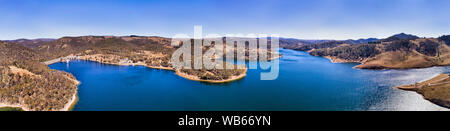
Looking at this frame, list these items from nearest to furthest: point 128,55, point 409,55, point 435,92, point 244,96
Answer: point 435,92 < point 244,96 < point 409,55 < point 128,55

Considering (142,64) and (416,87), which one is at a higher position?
(142,64)

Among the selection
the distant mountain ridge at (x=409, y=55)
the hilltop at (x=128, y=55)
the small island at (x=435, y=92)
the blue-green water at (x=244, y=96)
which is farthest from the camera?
the distant mountain ridge at (x=409, y=55)

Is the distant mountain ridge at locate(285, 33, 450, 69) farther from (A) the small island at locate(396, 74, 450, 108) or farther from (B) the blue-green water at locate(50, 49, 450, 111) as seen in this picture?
(B) the blue-green water at locate(50, 49, 450, 111)

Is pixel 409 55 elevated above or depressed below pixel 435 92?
above

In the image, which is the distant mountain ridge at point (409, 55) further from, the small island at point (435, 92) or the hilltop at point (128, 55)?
the hilltop at point (128, 55)

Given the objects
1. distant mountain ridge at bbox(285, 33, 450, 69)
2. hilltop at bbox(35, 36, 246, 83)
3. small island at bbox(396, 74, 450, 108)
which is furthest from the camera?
distant mountain ridge at bbox(285, 33, 450, 69)

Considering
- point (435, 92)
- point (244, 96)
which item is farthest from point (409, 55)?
point (244, 96)

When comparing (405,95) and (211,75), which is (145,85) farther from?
(405,95)

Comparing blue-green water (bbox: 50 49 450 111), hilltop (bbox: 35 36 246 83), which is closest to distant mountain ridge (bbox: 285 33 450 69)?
blue-green water (bbox: 50 49 450 111)

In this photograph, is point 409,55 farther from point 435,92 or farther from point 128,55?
point 128,55

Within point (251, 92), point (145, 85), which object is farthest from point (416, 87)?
point (145, 85)

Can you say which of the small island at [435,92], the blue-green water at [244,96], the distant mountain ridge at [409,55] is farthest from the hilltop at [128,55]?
the distant mountain ridge at [409,55]
